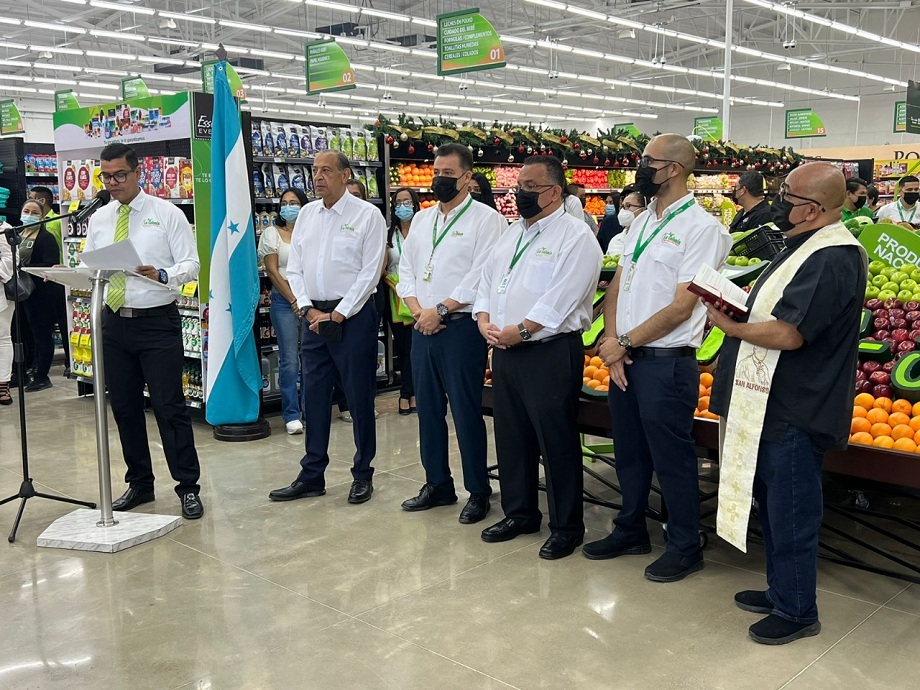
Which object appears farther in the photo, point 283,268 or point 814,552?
point 283,268

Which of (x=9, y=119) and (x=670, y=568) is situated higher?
(x=9, y=119)

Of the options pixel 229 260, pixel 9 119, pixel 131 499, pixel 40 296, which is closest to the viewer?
pixel 131 499

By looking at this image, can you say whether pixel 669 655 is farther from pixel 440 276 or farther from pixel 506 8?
pixel 506 8

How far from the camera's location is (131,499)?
4.76 meters

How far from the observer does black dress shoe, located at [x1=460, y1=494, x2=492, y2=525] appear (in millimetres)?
4418

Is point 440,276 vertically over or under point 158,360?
over

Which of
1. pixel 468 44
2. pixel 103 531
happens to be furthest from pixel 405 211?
pixel 468 44

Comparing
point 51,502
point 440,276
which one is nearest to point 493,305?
point 440,276

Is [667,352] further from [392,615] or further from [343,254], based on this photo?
[343,254]

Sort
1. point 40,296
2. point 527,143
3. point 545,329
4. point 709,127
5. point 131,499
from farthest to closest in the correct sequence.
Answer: point 709,127 → point 527,143 → point 40,296 → point 131,499 → point 545,329

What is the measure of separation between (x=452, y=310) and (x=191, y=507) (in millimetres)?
1689

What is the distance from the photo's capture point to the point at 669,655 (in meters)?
3.01

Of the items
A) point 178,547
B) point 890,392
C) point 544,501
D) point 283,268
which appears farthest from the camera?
point 283,268

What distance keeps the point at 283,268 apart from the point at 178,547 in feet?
8.98
